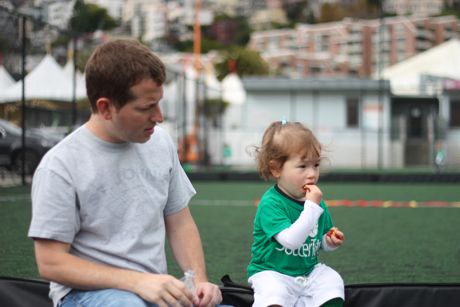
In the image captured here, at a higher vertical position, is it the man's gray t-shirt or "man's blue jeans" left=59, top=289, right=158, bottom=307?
the man's gray t-shirt

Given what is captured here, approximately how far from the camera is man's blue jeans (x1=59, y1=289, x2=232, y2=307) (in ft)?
6.42

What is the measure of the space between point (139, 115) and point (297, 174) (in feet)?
3.10

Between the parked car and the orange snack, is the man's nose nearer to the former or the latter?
the orange snack

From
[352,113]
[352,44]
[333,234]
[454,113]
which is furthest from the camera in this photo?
[352,44]

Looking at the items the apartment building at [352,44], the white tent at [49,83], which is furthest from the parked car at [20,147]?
the apartment building at [352,44]

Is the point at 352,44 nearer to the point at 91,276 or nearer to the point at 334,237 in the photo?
the point at 334,237

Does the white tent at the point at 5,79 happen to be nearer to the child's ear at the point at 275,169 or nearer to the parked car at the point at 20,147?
the parked car at the point at 20,147

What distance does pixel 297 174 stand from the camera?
2.81 metres

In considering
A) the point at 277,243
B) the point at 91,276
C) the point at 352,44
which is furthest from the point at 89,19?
the point at 352,44

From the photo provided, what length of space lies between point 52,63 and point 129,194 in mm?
10347

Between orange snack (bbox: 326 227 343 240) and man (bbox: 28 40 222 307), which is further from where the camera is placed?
orange snack (bbox: 326 227 343 240)

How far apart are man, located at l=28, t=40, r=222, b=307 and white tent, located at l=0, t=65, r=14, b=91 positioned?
750 centimetres

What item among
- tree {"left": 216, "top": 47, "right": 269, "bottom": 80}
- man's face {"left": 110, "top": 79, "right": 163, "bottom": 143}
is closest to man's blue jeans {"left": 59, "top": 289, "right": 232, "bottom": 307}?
man's face {"left": 110, "top": 79, "right": 163, "bottom": 143}

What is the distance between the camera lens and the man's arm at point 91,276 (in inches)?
76.8
